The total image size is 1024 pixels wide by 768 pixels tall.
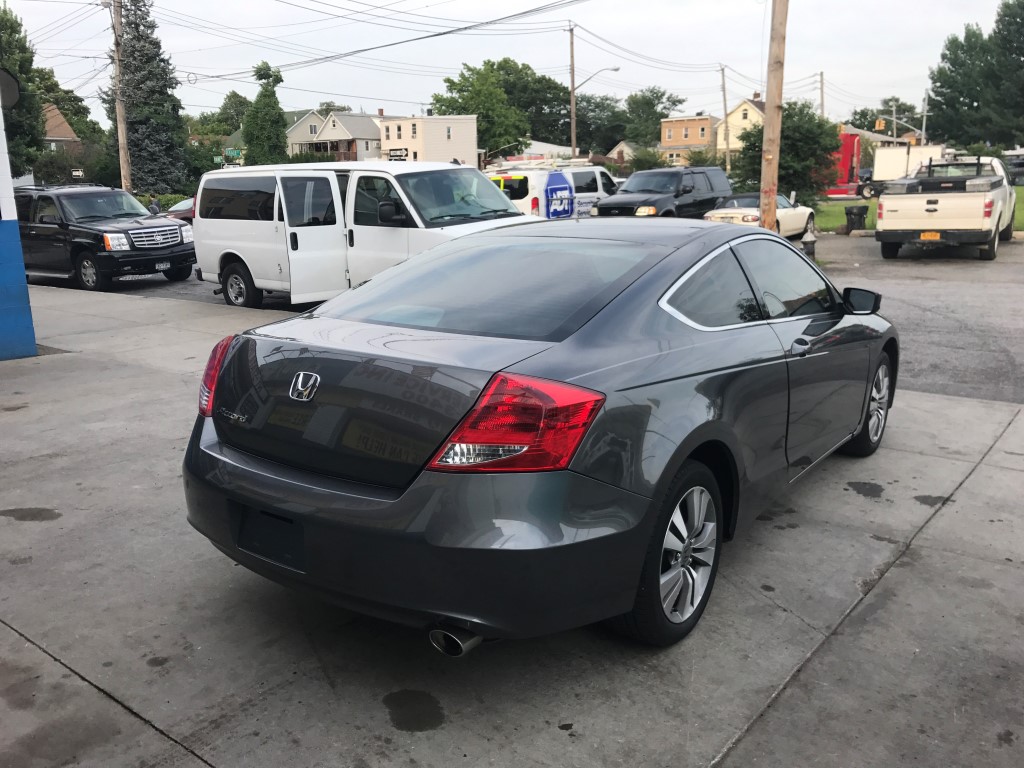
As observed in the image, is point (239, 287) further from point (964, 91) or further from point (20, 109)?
point (964, 91)

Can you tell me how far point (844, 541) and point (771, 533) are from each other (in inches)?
13.6

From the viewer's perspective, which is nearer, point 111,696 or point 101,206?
point 111,696

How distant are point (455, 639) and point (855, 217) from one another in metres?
23.7

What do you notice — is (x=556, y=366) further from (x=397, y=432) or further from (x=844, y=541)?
(x=844, y=541)

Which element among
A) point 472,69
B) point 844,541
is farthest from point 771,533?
point 472,69

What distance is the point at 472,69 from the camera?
9600cm

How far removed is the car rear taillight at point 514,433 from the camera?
9.17 ft

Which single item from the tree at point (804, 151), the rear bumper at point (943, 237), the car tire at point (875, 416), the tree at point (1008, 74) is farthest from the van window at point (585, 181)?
the tree at point (1008, 74)

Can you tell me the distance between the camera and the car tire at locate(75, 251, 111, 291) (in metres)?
15.9

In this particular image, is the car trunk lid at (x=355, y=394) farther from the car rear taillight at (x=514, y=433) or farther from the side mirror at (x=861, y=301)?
the side mirror at (x=861, y=301)

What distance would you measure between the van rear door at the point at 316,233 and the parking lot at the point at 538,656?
20.4 feet

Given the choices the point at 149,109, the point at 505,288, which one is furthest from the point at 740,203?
the point at 149,109

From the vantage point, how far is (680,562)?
3418 mm

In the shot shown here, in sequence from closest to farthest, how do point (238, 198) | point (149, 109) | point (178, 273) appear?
1. point (238, 198)
2. point (178, 273)
3. point (149, 109)
